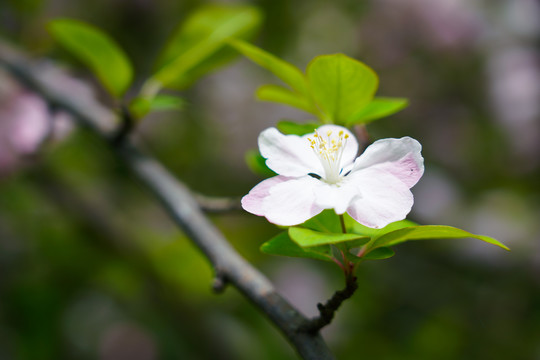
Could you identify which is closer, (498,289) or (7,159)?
(7,159)

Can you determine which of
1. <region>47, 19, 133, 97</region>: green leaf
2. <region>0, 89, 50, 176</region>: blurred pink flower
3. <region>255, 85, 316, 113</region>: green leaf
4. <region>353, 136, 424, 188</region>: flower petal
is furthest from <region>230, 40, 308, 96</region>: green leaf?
<region>0, 89, 50, 176</region>: blurred pink flower

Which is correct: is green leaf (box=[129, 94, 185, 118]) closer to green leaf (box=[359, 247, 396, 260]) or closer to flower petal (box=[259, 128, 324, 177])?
flower petal (box=[259, 128, 324, 177])

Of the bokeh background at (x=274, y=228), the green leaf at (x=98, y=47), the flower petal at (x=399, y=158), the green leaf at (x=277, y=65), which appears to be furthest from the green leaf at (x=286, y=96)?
the bokeh background at (x=274, y=228)

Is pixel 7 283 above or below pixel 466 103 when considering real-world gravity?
above

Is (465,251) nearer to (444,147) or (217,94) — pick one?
(444,147)

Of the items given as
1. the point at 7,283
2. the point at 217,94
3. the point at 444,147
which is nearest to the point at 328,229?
the point at 7,283

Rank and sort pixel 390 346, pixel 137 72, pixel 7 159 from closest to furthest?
pixel 7 159 → pixel 390 346 → pixel 137 72

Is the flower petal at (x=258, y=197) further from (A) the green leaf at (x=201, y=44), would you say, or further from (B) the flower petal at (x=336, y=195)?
(A) the green leaf at (x=201, y=44)
